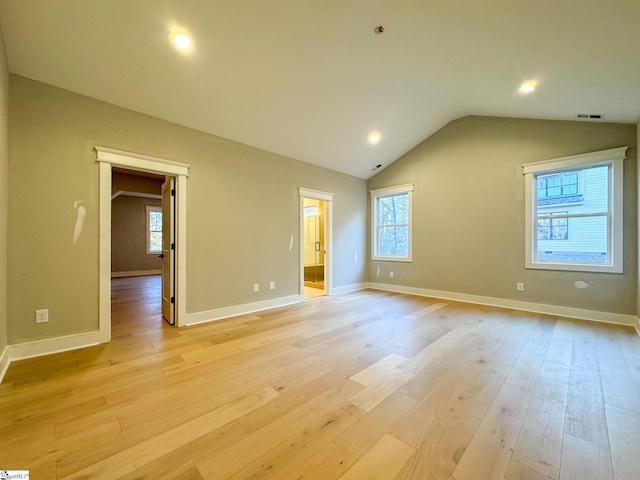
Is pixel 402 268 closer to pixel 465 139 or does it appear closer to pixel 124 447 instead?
pixel 465 139

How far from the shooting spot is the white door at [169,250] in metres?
3.61

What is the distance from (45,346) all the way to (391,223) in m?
5.83

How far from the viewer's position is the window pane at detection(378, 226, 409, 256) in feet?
19.6

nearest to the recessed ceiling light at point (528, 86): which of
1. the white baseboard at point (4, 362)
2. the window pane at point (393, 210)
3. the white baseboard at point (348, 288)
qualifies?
the window pane at point (393, 210)

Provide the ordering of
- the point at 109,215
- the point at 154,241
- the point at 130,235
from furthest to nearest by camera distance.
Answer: the point at 154,241 < the point at 130,235 < the point at 109,215

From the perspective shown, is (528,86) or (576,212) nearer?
(528,86)

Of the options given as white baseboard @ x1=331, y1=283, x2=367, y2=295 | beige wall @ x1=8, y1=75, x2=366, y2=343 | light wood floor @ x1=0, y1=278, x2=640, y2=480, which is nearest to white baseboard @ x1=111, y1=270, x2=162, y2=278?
light wood floor @ x1=0, y1=278, x2=640, y2=480

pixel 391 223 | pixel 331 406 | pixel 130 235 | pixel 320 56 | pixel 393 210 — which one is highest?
pixel 320 56

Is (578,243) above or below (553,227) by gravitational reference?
below

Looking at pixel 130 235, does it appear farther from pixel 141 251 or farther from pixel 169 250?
pixel 169 250

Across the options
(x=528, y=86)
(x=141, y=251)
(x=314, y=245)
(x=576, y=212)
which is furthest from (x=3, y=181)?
(x=141, y=251)

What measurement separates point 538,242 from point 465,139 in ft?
7.16

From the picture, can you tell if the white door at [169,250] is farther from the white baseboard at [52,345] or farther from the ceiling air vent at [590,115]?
the ceiling air vent at [590,115]

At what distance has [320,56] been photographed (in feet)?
9.82
